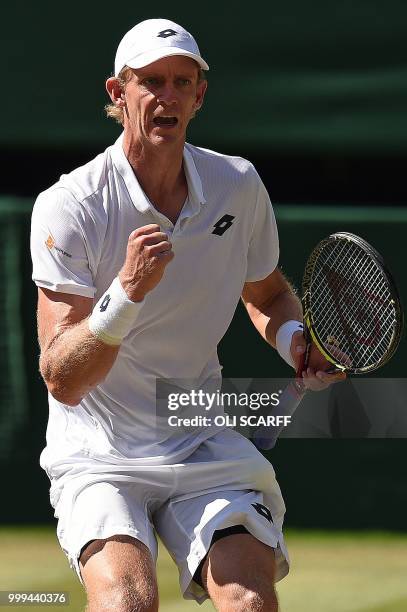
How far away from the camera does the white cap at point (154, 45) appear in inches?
123

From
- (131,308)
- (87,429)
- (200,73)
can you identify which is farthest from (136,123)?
(87,429)

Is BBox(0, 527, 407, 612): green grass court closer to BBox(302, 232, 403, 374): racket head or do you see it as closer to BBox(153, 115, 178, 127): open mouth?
BBox(302, 232, 403, 374): racket head

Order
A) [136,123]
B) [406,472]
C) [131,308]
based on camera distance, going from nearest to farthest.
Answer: [131,308] < [136,123] < [406,472]

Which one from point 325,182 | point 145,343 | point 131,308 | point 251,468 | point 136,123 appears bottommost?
point 325,182

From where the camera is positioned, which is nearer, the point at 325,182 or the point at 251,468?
the point at 251,468

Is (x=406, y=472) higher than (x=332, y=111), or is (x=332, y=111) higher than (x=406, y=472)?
(x=332, y=111)

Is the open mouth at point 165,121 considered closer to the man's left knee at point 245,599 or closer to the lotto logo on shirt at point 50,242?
the lotto logo on shirt at point 50,242

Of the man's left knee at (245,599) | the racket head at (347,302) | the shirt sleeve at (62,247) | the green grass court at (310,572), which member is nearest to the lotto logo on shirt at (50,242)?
the shirt sleeve at (62,247)

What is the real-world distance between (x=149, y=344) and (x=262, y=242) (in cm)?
44

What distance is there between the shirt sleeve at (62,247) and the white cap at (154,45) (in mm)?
351

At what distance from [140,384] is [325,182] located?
2.30m

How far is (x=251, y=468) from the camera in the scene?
3.18 metres

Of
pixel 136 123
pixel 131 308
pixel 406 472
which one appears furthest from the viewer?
pixel 406 472

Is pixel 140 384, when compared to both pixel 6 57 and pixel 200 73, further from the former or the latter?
pixel 6 57
